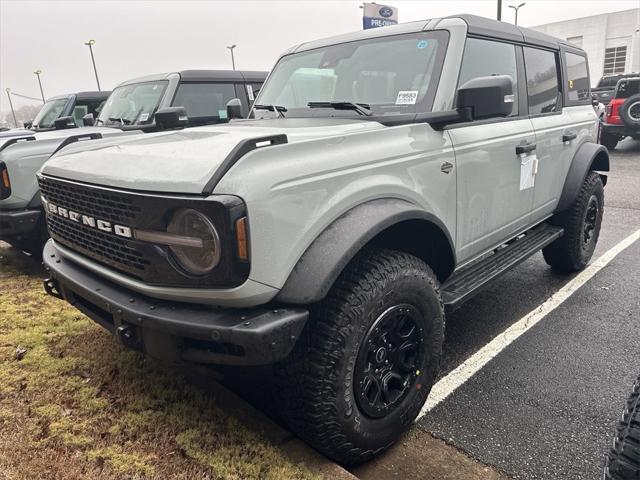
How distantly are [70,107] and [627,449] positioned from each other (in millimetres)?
9040

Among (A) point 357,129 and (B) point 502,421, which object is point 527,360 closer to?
(B) point 502,421

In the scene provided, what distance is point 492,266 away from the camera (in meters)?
3.32

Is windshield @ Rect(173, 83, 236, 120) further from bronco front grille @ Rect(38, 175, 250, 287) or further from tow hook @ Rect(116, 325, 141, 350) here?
tow hook @ Rect(116, 325, 141, 350)

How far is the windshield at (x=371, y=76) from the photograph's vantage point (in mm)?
2799

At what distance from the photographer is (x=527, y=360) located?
318 centimetres

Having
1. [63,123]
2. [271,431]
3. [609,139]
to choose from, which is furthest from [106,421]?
[609,139]

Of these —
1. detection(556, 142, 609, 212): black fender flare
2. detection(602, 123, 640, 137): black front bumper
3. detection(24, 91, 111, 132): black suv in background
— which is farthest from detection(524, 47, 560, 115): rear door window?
detection(602, 123, 640, 137): black front bumper

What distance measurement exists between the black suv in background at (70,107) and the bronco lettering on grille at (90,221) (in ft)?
21.3

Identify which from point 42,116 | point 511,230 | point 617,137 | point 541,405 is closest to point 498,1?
point 617,137

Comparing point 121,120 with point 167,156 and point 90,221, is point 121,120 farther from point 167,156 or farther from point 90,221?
point 167,156

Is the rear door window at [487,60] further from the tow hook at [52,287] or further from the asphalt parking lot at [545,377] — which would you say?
the tow hook at [52,287]

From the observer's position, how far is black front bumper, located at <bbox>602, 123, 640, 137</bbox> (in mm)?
11891

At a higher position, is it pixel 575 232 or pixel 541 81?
pixel 541 81

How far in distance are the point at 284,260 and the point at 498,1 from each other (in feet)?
69.0
